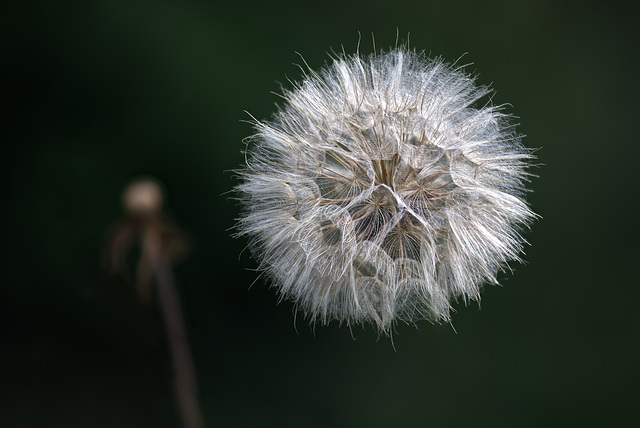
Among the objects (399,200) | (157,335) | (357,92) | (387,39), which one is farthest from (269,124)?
(387,39)

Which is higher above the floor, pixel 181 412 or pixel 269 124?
pixel 269 124

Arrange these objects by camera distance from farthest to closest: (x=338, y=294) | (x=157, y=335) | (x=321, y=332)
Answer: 1. (x=321, y=332)
2. (x=157, y=335)
3. (x=338, y=294)

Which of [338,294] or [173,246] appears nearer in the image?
[338,294]

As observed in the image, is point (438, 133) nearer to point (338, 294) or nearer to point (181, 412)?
point (338, 294)

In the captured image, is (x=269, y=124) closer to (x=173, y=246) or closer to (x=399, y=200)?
(x=399, y=200)

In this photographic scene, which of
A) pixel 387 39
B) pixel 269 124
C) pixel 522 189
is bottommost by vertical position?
Answer: pixel 522 189

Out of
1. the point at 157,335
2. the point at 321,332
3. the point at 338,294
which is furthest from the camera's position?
the point at 321,332
